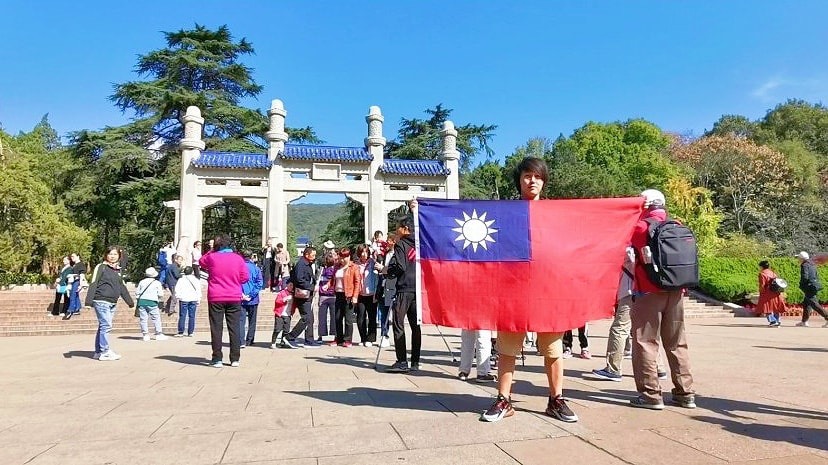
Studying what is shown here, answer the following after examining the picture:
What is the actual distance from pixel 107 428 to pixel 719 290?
71.0 feet

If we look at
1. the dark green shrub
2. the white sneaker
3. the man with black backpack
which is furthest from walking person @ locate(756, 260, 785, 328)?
the white sneaker

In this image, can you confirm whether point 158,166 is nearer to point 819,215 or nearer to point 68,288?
point 68,288

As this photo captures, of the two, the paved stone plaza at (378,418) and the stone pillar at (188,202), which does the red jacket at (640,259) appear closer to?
the paved stone plaza at (378,418)

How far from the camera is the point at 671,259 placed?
4316 mm

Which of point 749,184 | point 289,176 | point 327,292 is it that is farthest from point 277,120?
point 749,184

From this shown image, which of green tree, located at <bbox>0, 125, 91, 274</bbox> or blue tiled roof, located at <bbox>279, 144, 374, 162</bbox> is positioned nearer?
blue tiled roof, located at <bbox>279, 144, 374, 162</bbox>

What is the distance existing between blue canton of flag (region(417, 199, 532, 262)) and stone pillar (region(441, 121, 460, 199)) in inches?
691

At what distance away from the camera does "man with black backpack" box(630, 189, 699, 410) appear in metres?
4.29

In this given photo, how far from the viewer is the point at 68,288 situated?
14.1m

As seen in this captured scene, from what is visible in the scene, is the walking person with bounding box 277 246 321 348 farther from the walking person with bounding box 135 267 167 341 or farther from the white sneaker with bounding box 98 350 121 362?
the walking person with bounding box 135 267 167 341

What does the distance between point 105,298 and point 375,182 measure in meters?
14.5

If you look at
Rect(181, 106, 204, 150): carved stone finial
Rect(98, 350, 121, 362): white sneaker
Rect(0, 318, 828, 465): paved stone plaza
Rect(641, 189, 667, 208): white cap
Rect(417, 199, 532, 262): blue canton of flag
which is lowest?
Rect(98, 350, 121, 362): white sneaker

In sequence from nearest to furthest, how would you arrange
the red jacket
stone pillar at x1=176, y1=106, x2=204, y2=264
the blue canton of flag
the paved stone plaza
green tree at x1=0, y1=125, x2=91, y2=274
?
the paved stone plaza, the blue canton of flag, the red jacket, stone pillar at x1=176, y1=106, x2=204, y2=264, green tree at x1=0, y1=125, x2=91, y2=274

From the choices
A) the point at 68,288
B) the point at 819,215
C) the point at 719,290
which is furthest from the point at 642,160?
the point at 68,288
